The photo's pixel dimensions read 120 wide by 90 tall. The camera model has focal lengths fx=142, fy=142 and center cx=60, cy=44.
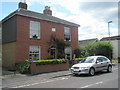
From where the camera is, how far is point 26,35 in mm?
17844

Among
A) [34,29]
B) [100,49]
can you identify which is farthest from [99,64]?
[100,49]

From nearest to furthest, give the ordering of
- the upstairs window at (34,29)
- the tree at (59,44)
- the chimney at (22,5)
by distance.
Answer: the upstairs window at (34,29)
the tree at (59,44)
the chimney at (22,5)

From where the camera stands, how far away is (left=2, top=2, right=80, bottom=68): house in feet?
56.6

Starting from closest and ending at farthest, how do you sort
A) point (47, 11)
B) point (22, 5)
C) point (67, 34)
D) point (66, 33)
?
point (22, 5)
point (66, 33)
point (67, 34)
point (47, 11)

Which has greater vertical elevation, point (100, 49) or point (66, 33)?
point (66, 33)

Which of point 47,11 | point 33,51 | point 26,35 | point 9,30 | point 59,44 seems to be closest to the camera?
point 26,35

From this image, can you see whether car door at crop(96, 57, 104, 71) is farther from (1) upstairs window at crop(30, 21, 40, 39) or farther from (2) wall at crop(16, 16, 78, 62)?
(1) upstairs window at crop(30, 21, 40, 39)

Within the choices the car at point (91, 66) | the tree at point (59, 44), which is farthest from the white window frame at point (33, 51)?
the car at point (91, 66)

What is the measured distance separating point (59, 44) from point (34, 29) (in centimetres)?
396

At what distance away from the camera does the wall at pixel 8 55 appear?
56.8 feet

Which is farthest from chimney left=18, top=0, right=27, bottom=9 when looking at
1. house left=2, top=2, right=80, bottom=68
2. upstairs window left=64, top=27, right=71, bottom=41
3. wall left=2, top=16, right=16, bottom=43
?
upstairs window left=64, top=27, right=71, bottom=41

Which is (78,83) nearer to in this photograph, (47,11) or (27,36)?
(27,36)

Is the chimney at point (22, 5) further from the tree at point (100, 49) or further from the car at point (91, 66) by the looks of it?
the car at point (91, 66)

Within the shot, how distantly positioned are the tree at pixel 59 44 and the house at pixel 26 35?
591mm
